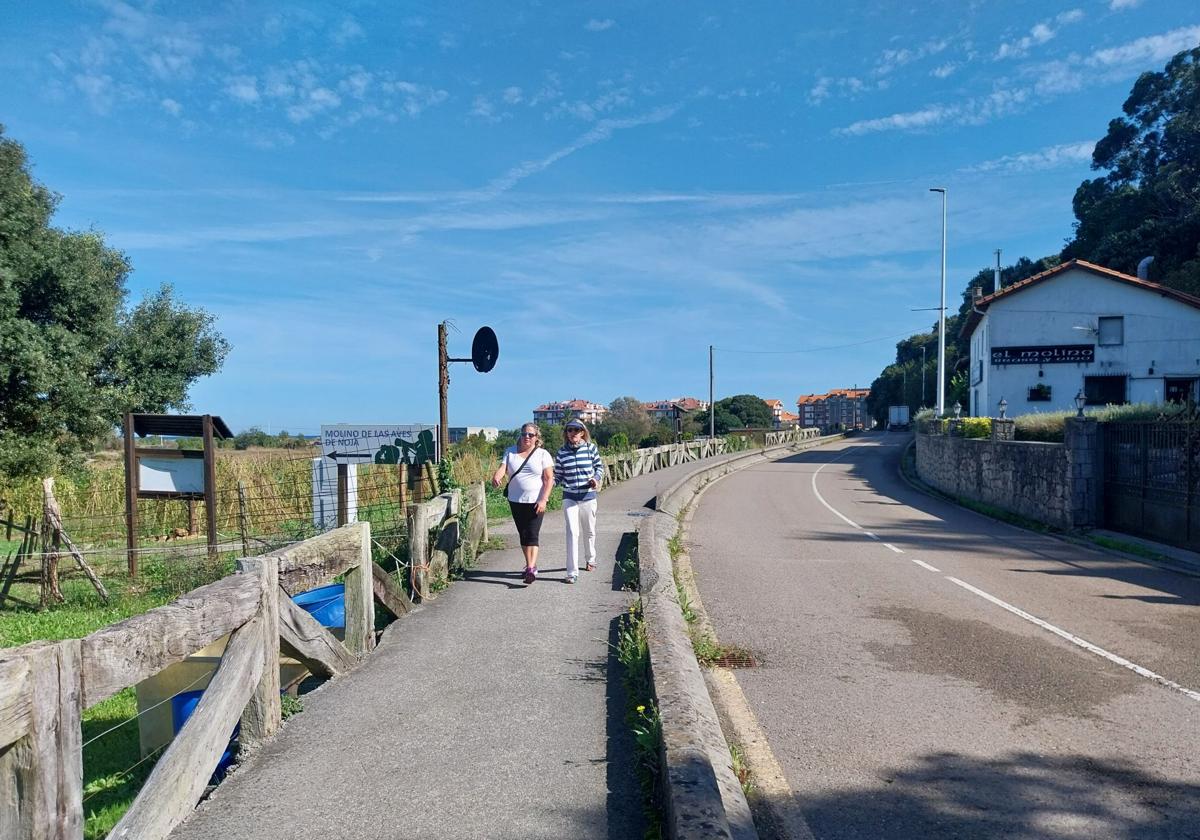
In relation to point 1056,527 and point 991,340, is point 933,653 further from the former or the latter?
point 991,340

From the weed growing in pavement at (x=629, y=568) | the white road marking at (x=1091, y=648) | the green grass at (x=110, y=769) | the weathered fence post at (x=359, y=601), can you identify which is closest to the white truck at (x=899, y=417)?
the weed growing in pavement at (x=629, y=568)

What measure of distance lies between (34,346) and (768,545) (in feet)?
44.6

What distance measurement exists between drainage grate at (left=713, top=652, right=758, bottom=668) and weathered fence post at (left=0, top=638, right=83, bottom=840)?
4.44 meters

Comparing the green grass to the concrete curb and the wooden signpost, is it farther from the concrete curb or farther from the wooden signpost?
the wooden signpost

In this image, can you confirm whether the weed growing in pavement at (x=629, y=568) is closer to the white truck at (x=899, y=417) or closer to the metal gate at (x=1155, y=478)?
the metal gate at (x=1155, y=478)

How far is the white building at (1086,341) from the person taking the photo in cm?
3200

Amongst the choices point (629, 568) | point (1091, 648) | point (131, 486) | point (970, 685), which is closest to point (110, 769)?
point (629, 568)

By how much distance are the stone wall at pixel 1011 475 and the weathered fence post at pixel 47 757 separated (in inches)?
630

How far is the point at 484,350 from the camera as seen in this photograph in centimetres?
1335

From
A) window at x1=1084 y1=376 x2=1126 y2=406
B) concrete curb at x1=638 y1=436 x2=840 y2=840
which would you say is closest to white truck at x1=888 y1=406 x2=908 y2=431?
window at x1=1084 y1=376 x2=1126 y2=406

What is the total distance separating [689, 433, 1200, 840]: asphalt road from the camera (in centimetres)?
405

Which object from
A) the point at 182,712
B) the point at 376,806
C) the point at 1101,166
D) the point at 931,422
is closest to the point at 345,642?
the point at 182,712

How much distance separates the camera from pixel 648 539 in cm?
1036

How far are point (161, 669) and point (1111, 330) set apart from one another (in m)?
36.9
